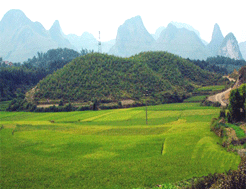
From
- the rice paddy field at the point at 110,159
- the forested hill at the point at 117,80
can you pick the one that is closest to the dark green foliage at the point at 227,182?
the rice paddy field at the point at 110,159

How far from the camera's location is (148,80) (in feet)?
309

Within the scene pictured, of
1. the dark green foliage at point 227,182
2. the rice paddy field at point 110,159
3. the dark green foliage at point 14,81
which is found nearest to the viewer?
the dark green foliage at point 227,182

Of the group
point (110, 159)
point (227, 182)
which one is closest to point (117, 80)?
point (110, 159)

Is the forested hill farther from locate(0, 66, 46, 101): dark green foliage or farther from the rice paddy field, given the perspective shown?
the rice paddy field

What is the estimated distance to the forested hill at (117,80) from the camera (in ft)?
272

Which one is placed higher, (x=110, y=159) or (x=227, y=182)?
(x=227, y=182)

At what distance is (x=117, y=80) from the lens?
91188 millimetres

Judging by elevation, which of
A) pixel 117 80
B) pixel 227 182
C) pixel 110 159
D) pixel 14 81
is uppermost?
pixel 14 81

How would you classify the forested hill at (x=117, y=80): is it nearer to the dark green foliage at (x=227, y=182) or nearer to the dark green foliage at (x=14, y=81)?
the dark green foliage at (x=14, y=81)

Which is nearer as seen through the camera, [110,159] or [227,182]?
[227,182]

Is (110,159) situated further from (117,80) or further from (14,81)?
(14,81)

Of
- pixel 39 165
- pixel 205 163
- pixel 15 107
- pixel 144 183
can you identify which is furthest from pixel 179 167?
pixel 15 107

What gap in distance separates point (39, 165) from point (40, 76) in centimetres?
11709

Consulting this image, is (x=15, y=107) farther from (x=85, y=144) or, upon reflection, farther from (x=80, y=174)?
(x=80, y=174)
